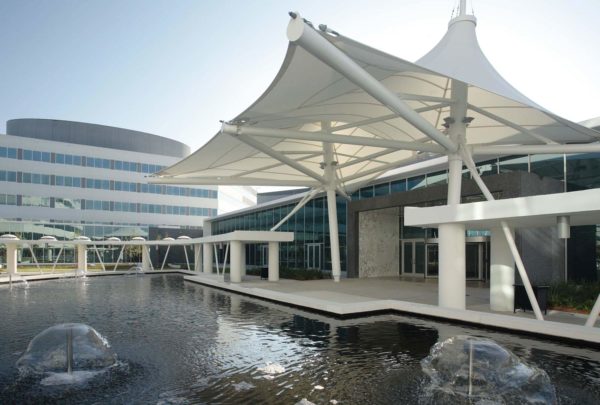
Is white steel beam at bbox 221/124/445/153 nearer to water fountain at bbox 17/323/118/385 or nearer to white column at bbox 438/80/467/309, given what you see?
white column at bbox 438/80/467/309

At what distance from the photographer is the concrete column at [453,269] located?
15.1 metres

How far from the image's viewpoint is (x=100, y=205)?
2486 inches

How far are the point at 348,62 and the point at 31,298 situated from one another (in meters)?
19.2

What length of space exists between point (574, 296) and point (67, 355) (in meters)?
15.4

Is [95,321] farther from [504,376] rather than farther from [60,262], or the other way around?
[60,262]

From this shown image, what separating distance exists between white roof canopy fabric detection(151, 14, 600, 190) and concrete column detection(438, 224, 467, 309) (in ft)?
11.0

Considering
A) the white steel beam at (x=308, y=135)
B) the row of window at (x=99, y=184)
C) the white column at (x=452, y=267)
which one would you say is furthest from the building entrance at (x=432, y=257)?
the row of window at (x=99, y=184)

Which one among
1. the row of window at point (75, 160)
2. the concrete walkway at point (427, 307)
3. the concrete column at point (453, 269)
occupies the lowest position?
the concrete walkway at point (427, 307)

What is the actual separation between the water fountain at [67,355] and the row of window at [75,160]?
57.2 metres

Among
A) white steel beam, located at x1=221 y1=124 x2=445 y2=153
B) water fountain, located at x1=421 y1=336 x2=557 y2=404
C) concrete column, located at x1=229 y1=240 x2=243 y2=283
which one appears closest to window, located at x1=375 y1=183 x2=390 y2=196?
concrete column, located at x1=229 y1=240 x2=243 y2=283

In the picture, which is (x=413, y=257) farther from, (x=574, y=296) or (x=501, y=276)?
(x=501, y=276)

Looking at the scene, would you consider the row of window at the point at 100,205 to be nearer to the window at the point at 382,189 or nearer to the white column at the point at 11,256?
the white column at the point at 11,256

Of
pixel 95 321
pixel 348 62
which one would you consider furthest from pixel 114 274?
pixel 348 62

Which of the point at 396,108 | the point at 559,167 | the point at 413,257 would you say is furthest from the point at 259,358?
the point at 413,257
